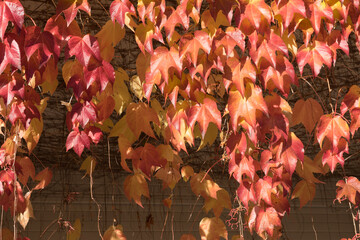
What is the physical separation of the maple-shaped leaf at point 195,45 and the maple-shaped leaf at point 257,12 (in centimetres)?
10

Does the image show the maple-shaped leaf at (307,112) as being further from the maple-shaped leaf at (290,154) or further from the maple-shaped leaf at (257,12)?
the maple-shaped leaf at (257,12)

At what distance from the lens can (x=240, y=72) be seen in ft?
3.72

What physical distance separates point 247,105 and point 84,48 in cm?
36

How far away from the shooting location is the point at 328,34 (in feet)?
4.18

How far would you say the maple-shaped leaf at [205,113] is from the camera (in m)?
1.21

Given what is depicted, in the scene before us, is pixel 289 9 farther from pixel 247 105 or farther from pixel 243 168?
pixel 243 168

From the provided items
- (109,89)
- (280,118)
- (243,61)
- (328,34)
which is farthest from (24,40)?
(328,34)

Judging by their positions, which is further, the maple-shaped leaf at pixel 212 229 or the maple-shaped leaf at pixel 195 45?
the maple-shaped leaf at pixel 212 229

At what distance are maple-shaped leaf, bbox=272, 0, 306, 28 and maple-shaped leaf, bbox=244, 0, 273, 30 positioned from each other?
44 millimetres

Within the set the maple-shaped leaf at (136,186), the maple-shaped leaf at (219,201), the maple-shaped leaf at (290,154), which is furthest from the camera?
the maple-shaped leaf at (219,201)

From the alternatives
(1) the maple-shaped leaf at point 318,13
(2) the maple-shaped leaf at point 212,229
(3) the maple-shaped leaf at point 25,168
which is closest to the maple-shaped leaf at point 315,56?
(1) the maple-shaped leaf at point 318,13

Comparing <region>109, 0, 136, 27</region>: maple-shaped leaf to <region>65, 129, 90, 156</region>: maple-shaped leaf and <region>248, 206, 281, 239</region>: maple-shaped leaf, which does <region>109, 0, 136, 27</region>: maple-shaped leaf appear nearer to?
<region>65, 129, 90, 156</region>: maple-shaped leaf

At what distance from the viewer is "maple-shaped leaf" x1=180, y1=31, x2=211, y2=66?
3.74 feet

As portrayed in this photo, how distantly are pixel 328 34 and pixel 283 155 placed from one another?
299mm
